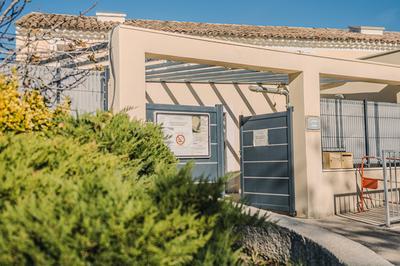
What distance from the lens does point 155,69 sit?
37.6 feet

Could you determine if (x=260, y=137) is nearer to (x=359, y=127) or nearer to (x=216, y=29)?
(x=359, y=127)

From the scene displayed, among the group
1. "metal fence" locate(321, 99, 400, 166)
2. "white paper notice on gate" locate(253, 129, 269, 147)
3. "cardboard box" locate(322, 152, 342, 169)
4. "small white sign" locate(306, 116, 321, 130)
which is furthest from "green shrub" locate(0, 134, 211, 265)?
"metal fence" locate(321, 99, 400, 166)

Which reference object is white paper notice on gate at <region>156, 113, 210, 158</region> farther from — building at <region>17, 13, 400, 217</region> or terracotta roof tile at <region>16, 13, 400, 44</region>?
terracotta roof tile at <region>16, 13, 400, 44</region>

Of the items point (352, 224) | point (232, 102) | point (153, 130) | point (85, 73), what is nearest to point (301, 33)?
point (232, 102)

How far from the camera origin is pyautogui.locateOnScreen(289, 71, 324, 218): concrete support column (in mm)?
9508

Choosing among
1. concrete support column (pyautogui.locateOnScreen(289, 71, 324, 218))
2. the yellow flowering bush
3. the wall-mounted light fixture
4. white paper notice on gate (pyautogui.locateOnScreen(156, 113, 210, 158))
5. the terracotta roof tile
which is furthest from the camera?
the terracotta roof tile

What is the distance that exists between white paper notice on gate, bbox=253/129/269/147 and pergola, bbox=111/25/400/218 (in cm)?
84

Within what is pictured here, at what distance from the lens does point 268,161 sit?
34.1 ft

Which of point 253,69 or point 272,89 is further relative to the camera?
point 272,89

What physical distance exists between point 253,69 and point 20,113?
588 cm

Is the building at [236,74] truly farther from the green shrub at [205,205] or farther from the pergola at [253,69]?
the green shrub at [205,205]

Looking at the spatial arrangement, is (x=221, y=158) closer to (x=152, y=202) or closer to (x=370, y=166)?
(x=370, y=166)

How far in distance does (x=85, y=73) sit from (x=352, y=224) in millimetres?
5914

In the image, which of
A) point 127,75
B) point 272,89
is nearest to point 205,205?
point 127,75
